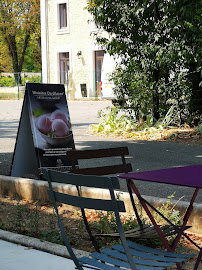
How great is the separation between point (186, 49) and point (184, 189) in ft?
21.0

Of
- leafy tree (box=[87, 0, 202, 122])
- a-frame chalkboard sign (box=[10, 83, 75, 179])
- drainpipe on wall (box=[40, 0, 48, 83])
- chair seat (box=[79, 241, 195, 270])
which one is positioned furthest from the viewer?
drainpipe on wall (box=[40, 0, 48, 83])

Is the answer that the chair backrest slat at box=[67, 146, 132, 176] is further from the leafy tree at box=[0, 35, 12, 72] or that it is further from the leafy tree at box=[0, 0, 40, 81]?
the leafy tree at box=[0, 35, 12, 72]

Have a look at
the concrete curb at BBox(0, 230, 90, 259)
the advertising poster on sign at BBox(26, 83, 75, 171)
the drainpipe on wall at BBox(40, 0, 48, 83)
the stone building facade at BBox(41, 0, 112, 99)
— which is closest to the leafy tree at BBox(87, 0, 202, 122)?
the advertising poster on sign at BBox(26, 83, 75, 171)

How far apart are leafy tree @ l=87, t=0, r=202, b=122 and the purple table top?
9.94 meters

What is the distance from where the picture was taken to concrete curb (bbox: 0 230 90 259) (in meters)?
5.16

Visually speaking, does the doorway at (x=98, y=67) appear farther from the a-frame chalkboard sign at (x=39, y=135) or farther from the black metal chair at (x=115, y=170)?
the black metal chair at (x=115, y=170)

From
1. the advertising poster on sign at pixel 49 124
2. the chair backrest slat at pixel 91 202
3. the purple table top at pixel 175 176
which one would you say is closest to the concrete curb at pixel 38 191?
the advertising poster on sign at pixel 49 124

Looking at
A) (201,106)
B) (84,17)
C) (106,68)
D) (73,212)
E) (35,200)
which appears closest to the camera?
(73,212)

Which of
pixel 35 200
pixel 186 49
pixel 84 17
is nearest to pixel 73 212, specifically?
pixel 35 200

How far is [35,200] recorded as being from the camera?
298 inches

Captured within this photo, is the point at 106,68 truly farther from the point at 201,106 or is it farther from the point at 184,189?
the point at 184,189

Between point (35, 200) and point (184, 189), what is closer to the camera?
point (35, 200)

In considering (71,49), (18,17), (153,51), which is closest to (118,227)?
(153,51)

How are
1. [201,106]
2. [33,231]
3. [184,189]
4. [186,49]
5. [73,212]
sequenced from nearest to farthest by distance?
[33,231]
[73,212]
[184,189]
[186,49]
[201,106]
